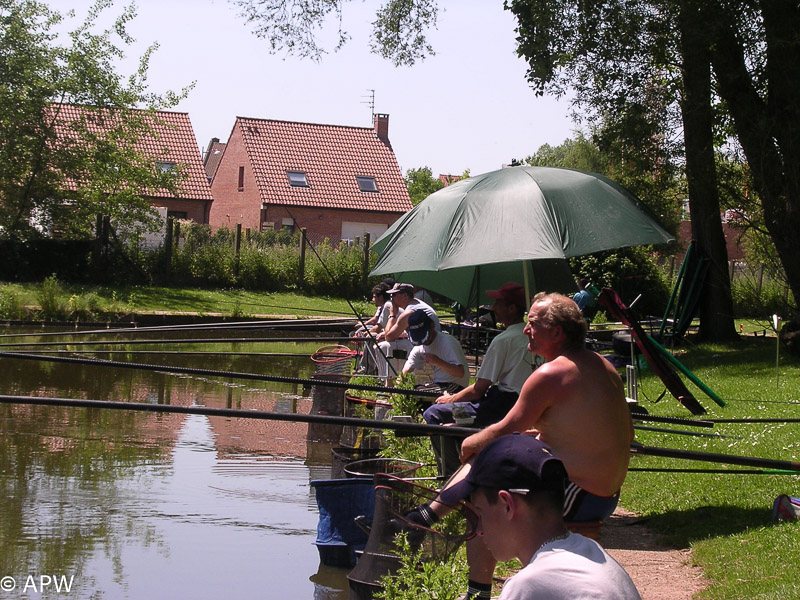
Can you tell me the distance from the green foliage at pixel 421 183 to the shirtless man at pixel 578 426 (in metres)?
68.2

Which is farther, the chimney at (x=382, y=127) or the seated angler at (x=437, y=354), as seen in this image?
the chimney at (x=382, y=127)

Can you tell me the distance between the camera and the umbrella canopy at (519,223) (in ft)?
26.1

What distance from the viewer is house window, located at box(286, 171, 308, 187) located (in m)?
49.8

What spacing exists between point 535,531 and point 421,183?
2995 inches

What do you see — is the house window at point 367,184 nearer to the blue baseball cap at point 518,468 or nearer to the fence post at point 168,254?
the fence post at point 168,254

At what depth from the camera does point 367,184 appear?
5144 centimetres

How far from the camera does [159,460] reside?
10.5 meters

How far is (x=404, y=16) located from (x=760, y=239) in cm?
821

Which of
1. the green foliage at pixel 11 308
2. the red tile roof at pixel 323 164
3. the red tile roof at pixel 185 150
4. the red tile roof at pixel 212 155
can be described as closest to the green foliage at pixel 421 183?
the red tile roof at pixel 212 155

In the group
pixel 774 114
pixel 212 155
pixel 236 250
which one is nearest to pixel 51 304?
pixel 236 250

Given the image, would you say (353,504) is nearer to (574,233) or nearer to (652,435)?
(574,233)

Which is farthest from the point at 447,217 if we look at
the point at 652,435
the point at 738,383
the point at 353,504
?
the point at 738,383

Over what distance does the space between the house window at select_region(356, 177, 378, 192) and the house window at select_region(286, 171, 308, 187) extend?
110 inches

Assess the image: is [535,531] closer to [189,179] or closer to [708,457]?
[708,457]
